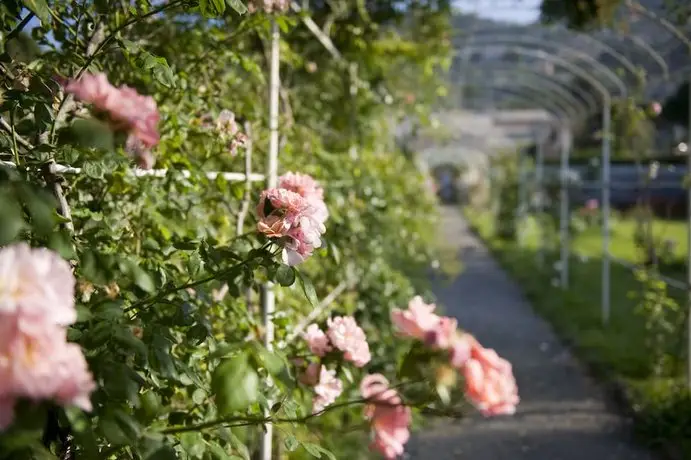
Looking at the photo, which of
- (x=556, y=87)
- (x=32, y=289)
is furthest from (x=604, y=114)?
(x=32, y=289)

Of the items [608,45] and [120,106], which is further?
[608,45]

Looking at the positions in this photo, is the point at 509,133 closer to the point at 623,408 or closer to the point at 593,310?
the point at 593,310

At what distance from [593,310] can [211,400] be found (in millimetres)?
6257

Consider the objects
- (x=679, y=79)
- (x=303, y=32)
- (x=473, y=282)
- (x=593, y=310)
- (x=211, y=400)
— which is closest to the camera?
(x=211, y=400)

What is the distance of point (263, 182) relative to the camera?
9.17 feet

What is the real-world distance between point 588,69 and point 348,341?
7069mm

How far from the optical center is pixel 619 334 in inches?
247

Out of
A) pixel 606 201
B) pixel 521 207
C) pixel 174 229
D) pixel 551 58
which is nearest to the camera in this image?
pixel 174 229

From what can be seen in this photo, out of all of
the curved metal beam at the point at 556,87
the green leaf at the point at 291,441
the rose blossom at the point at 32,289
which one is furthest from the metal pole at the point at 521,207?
the rose blossom at the point at 32,289

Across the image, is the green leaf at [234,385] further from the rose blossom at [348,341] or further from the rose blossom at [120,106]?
the rose blossom at [348,341]

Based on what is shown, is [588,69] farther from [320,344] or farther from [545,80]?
[320,344]

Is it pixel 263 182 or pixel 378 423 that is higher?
pixel 263 182

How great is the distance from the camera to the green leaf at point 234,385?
1110 mm

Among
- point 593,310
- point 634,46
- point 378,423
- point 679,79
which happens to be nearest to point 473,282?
point 593,310
